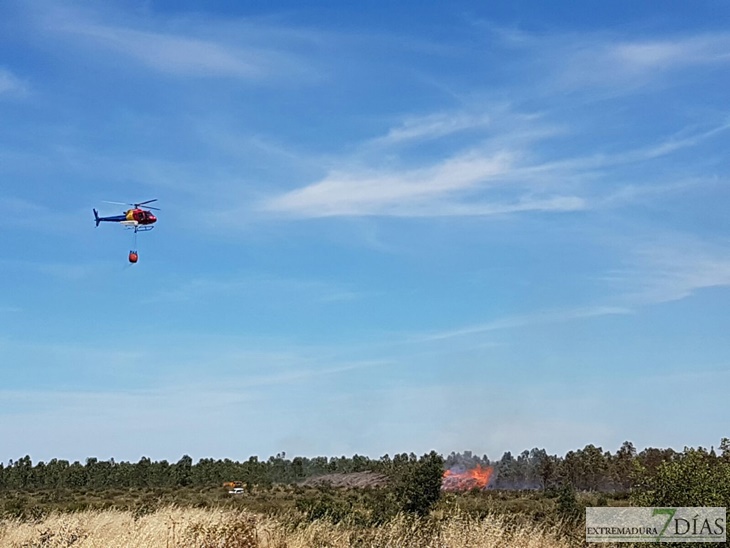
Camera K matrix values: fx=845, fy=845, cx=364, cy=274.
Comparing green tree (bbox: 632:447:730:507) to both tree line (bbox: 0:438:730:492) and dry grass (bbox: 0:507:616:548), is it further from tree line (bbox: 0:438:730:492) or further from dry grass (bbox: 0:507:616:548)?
tree line (bbox: 0:438:730:492)

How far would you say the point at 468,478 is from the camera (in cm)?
7769

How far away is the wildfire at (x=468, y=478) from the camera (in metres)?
69.5

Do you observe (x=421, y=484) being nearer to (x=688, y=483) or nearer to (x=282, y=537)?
(x=282, y=537)

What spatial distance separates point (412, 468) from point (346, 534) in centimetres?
927

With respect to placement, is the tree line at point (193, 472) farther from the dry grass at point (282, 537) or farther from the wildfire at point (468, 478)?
the dry grass at point (282, 537)

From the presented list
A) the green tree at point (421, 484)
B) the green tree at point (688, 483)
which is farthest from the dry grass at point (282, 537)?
the green tree at point (421, 484)

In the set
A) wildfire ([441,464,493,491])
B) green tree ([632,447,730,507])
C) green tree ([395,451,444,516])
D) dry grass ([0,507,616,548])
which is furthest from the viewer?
wildfire ([441,464,493,491])

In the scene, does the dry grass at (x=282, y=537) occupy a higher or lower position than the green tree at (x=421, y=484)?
lower

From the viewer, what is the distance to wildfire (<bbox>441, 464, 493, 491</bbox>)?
6951cm

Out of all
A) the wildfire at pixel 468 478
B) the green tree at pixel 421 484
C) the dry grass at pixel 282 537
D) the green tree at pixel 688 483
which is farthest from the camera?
the wildfire at pixel 468 478

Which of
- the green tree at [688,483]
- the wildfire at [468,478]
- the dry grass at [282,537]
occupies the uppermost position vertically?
Result: the wildfire at [468,478]

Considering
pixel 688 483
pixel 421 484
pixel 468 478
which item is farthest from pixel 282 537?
pixel 468 478

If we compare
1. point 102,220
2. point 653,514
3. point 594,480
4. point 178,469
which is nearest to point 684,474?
point 653,514

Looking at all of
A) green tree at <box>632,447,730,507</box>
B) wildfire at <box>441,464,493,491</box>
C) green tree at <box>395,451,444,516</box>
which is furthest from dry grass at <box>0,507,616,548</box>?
wildfire at <box>441,464,493,491</box>
